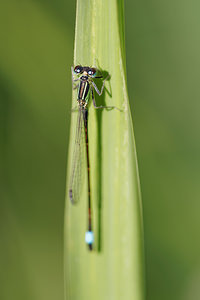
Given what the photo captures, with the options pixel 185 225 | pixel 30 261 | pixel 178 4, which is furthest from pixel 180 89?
pixel 30 261

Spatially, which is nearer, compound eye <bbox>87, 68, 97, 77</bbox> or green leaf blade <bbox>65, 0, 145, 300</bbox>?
green leaf blade <bbox>65, 0, 145, 300</bbox>

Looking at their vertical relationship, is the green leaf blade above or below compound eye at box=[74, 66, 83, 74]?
below

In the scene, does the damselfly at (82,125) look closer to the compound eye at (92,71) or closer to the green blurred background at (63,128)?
the compound eye at (92,71)

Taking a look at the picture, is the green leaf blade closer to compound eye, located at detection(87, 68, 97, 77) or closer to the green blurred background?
compound eye, located at detection(87, 68, 97, 77)

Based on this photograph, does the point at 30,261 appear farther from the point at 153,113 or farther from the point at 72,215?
the point at 153,113

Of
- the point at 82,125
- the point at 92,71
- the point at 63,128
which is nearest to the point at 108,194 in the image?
the point at 82,125

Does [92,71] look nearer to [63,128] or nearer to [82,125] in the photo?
[82,125]

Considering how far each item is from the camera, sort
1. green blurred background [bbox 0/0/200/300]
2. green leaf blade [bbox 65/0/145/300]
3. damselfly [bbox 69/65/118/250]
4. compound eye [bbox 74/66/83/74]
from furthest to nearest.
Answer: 1. green blurred background [bbox 0/0/200/300]
2. compound eye [bbox 74/66/83/74]
3. damselfly [bbox 69/65/118/250]
4. green leaf blade [bbox 65/0/145/300]

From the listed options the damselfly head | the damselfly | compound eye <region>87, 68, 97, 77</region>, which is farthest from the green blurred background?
compound eye <region>87, 68, 97, 77</region>
